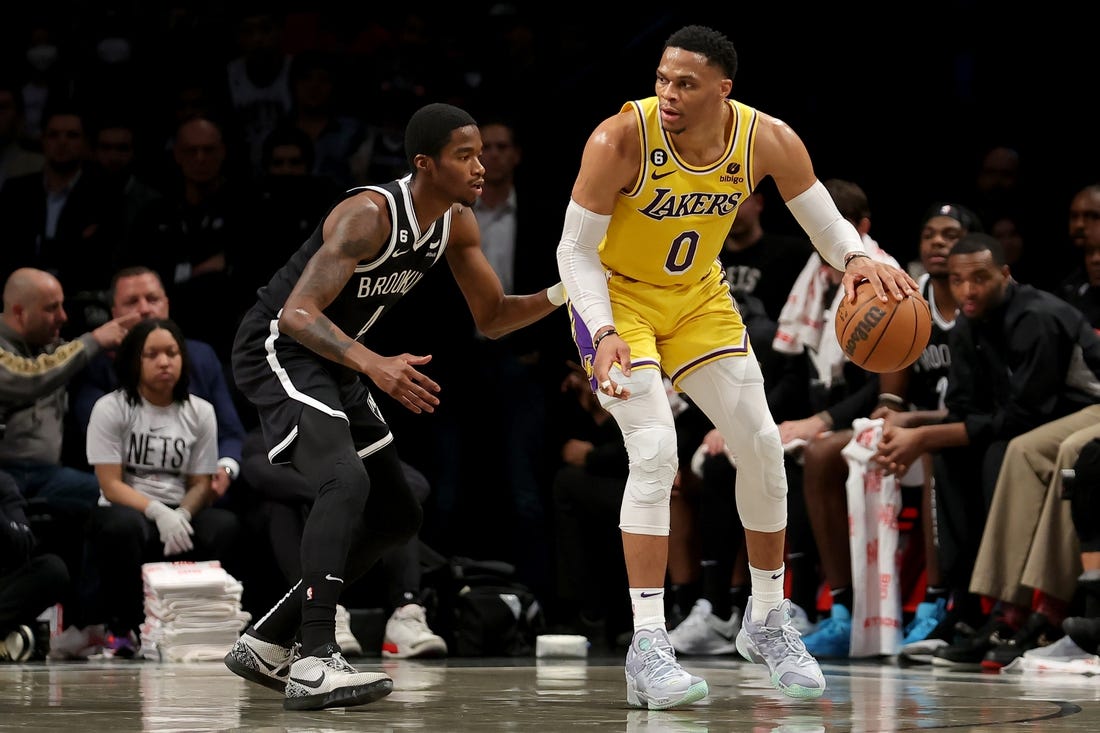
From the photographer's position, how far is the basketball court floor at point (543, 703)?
4.14 m

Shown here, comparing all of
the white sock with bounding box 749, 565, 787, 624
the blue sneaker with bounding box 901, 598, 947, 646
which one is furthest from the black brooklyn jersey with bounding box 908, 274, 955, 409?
the white sock with bounding box 749, 565, 787, 624

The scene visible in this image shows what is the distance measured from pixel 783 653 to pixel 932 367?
9.49 ft

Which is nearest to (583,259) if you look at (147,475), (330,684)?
(330,684)

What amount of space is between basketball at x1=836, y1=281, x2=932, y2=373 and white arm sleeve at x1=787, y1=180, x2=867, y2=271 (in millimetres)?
165

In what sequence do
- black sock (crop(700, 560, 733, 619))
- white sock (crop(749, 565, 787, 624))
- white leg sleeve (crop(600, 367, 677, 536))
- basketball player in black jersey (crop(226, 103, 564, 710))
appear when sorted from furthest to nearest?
black sock (crop(700, 560, 733, 619)), white sock (crop(749, 565, 787, 624)), white leg sleeve (crop(600, 367, 677, 536)), basketball player in black jersey (crop(226, 103, 564, 710))

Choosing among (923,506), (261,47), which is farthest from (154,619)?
(261,47)

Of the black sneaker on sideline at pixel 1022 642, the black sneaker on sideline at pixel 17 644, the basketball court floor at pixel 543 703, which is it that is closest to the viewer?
the basketball court floor at pixel 543 703

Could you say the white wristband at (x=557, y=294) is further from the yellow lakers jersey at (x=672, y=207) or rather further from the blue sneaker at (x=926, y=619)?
the blue sneaker at (x=926, y=619)

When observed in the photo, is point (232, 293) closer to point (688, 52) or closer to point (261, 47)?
point (261, 47)

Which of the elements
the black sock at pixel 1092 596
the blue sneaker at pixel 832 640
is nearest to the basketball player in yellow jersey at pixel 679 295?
the black sock at pixel 1092 596

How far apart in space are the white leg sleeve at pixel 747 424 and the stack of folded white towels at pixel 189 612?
3.03 metres

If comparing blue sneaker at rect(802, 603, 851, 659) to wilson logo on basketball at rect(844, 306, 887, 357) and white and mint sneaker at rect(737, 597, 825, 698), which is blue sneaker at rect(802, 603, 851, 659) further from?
wilson logo on basketball at rect(844, 306, 887, 357)

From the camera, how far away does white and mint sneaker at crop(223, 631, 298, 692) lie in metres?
4.93

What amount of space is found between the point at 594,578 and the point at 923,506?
1.76m
